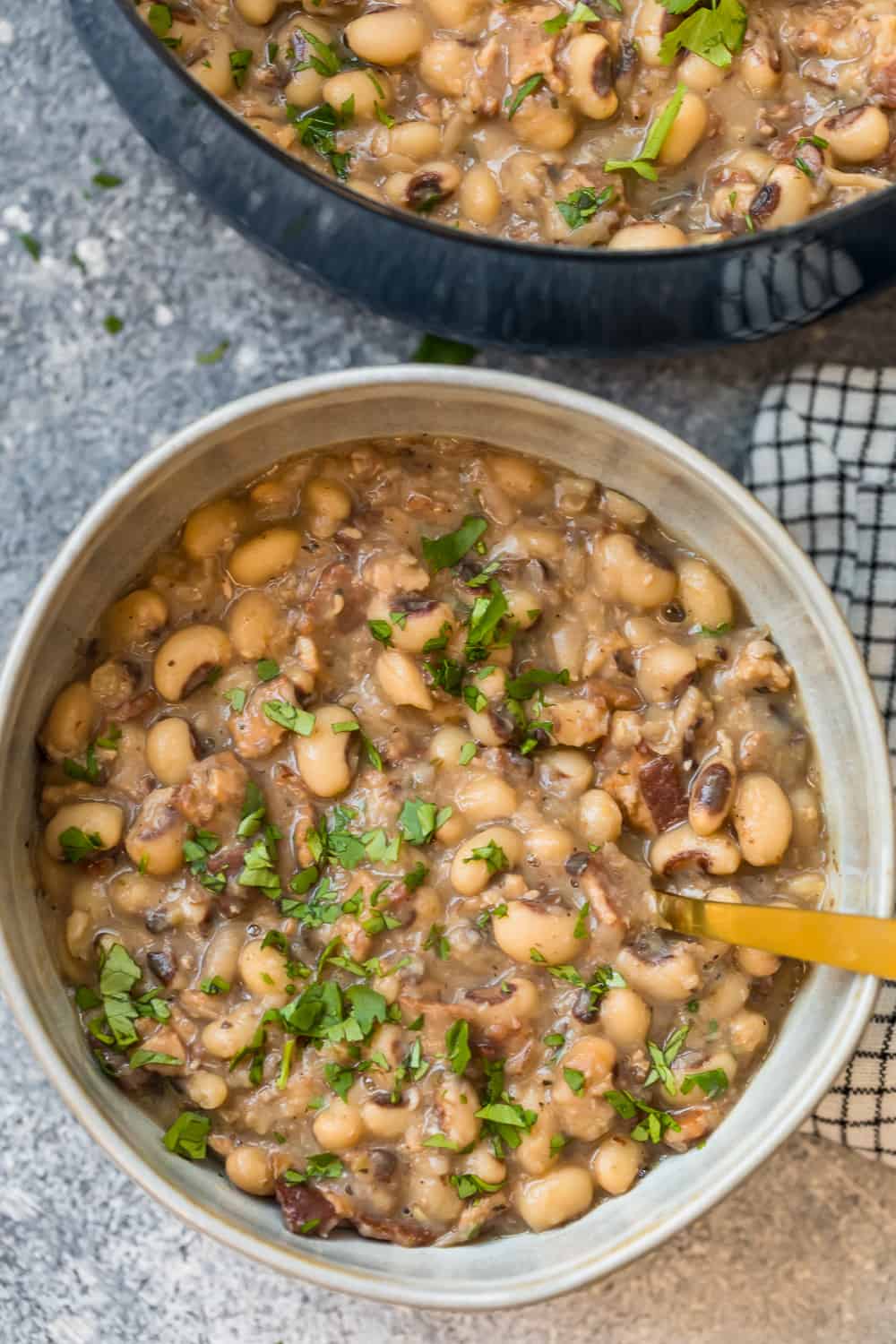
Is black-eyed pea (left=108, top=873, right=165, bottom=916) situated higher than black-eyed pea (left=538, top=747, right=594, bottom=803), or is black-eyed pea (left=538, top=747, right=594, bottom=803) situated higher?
black-eyed pea (left=538, top=747, right=594, bottom=803)

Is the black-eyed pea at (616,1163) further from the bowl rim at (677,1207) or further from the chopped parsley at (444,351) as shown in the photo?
the chopped parsley at (444,351)

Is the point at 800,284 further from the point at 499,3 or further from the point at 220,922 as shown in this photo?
the point at 220,922

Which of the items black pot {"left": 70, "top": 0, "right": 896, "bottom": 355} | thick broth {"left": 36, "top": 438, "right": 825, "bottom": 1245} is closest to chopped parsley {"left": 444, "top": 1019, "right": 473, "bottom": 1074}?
thick broth {"left": 36, "top": 438, "right": 825, "bottom": 1245}

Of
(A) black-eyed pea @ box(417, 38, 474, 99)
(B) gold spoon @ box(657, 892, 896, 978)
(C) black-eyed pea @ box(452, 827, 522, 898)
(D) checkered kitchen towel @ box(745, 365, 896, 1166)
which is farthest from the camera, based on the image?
(D) checkered kitchen towel @ box(745, 365, 896, 1166)

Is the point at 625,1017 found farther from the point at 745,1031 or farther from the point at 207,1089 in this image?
the point at 207,1089

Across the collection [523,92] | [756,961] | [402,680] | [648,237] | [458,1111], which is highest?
[523,92]

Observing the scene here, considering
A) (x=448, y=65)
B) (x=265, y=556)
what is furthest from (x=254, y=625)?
(x=448, y=65)

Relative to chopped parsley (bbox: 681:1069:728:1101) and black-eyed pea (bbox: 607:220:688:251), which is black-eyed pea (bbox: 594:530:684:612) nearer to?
black-eyed pea (bbox: 607:220:688:251)
